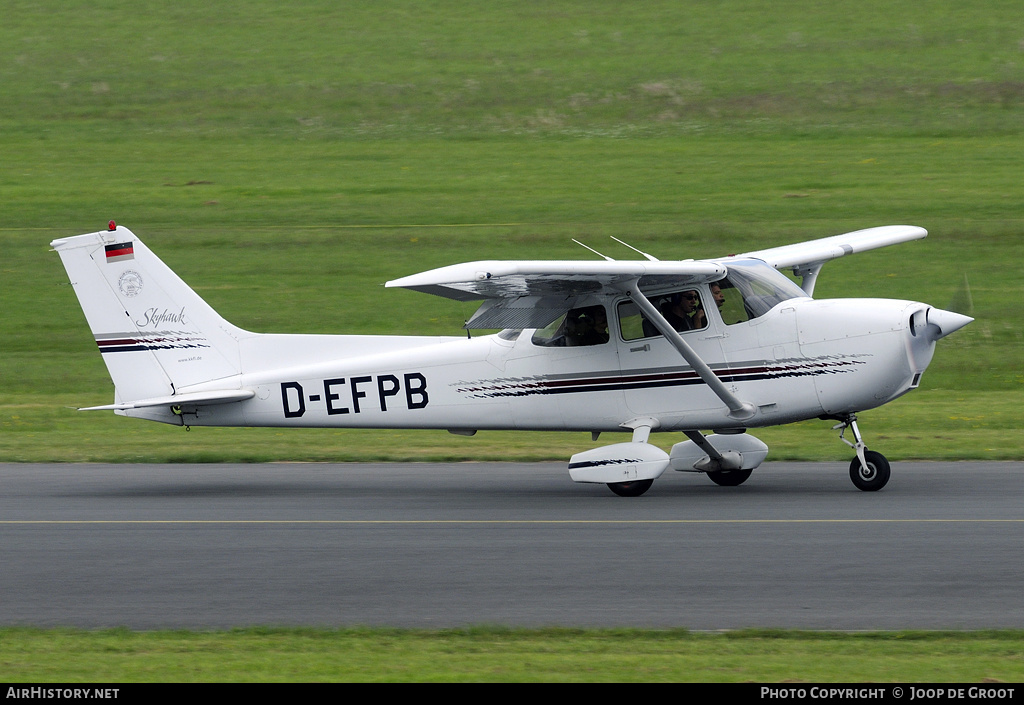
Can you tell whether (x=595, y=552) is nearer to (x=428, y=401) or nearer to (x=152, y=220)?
(x=428, y=401)

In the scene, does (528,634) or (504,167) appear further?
(504,167)

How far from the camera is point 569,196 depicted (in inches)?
1153

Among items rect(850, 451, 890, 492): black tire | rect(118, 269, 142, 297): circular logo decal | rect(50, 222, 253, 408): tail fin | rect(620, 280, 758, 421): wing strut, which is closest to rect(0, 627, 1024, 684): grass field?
rect(850, 451, 890, 492): black tire

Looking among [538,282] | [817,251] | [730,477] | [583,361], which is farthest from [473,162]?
[538,282]

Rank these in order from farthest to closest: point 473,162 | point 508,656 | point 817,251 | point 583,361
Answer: point 473,162
point 817,251
point 583,361
point 508,656

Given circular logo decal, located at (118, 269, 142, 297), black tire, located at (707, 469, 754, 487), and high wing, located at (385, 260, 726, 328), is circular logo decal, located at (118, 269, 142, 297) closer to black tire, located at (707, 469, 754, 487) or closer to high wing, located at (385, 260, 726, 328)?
high wing, located at (385, 260, 726, 328)

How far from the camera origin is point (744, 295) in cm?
1256

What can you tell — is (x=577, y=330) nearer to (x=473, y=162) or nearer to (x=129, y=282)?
(x=129, y=282)

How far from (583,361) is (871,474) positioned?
3.03 meters

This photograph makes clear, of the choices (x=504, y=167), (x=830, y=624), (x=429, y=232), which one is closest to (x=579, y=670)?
(x=830, y=624)

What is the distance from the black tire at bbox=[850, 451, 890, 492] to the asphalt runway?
0.15 metres

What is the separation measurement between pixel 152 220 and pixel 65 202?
9.15 ft

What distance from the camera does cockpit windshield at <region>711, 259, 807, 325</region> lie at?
1254 centimetres

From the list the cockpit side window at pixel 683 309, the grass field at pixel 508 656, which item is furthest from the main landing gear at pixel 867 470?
the grass field at pixel 508 656
